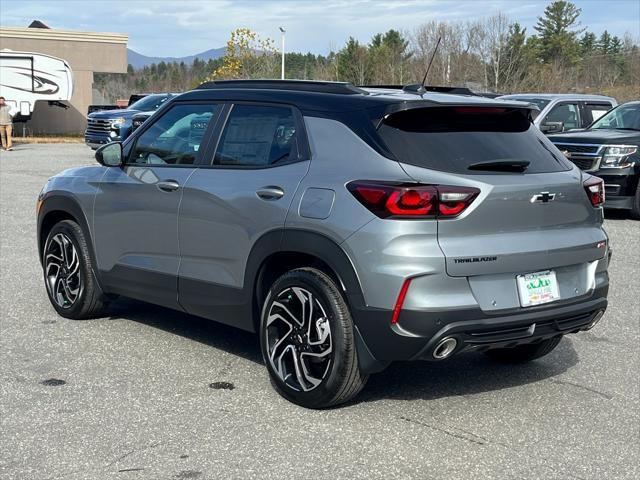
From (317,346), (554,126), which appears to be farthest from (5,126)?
(317,346)

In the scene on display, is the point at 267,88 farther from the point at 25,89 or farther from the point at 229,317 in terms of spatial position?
the point at 25,89

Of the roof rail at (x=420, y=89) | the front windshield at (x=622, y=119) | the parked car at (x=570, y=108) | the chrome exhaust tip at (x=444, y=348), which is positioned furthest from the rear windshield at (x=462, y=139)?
the parked car at (x=570, y=108)

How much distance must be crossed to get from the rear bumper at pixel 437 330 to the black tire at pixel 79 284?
2.79 meters

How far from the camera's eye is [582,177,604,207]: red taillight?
5059mm

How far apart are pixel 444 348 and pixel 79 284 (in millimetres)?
3304

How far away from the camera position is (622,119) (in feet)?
49.9

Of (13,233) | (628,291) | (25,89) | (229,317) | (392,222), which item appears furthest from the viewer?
(25,89)

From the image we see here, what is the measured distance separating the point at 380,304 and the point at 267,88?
1760 mm

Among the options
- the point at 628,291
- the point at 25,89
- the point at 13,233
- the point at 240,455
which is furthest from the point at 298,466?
the point at 25,89

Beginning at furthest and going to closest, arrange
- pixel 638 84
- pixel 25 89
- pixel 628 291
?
1. pixel 638 84
2. pixel 25 89
3. pixel 628 291

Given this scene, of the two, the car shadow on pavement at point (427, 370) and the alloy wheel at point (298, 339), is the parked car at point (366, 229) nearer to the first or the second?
the alloy wheel at point (298, 339)

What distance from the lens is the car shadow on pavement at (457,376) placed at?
205 inches

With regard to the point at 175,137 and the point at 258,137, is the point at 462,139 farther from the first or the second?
the point at 175,137

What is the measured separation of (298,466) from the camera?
408 centimetres
